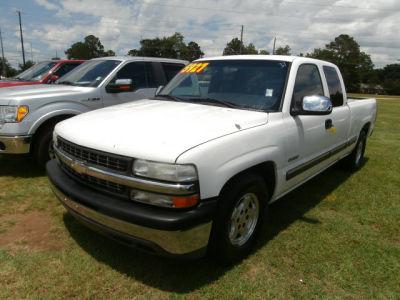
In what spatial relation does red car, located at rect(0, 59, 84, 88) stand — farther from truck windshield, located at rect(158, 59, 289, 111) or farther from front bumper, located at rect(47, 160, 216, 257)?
front bumper, located at rect(47, 160, 216, 257)

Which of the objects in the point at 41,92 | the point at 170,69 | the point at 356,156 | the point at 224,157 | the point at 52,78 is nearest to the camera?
the point at 224,157

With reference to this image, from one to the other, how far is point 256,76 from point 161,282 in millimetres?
2177

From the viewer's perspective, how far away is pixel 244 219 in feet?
10.5

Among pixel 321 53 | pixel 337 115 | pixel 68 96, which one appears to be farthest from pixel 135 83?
pixel 321 53

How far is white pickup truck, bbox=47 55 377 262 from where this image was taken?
2.51 m

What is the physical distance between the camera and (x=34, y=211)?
4172 mm

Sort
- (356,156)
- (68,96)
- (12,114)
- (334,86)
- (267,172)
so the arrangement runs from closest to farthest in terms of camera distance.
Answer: (267,172) → (334,86) → (12,114) → (68,96) → (356,156)

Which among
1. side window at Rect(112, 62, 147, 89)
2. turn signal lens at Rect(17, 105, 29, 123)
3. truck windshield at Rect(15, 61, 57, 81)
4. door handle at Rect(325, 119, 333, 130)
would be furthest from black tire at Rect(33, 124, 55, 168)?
truck windshield at Rect(15, 61, 57, 81)

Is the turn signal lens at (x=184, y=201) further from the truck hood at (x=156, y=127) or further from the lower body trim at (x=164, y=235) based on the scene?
the truck hood at (x=156, y=127)

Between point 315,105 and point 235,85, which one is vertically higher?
point 235,85

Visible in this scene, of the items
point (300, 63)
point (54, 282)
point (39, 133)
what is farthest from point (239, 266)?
point (39, 133)

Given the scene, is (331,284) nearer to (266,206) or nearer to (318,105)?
(266,206)

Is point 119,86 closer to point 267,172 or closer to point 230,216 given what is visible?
point 267,172

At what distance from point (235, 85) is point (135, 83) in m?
3.14
